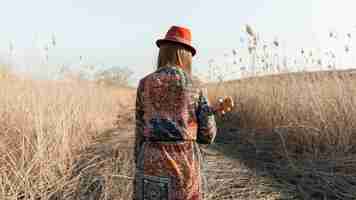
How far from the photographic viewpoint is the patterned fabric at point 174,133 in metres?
1.60

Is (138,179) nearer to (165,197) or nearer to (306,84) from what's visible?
(165,197)

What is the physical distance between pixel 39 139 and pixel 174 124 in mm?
1182

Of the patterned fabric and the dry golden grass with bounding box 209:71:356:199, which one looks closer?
the patterned fabric

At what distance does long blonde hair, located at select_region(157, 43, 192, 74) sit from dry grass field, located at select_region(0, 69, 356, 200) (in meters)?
1.00

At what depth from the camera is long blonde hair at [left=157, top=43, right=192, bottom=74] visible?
1.62 meters

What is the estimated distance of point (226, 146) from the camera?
407cm

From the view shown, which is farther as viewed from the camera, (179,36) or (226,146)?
(226,146)

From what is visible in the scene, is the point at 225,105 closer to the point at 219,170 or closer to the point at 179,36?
the point at 179,36

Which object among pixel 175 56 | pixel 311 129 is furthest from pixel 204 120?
pixel 311 129

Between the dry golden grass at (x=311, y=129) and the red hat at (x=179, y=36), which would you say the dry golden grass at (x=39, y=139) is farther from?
the dry golden grass at (x=311, y=129)

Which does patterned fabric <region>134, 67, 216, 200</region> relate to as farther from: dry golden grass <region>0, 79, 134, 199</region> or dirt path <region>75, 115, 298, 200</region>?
dry golden grass <region>0, 79, 134, 199</region>

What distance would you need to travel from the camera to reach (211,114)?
1593 millimetres

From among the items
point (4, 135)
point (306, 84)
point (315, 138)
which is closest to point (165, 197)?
point (4, 135)

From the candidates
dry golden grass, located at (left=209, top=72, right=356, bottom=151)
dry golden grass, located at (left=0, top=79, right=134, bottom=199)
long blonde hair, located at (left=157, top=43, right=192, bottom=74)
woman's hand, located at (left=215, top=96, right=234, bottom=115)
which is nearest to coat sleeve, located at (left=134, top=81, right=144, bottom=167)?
long blonde hair, located at (left=157, top=43, right=192, bottom=74)
